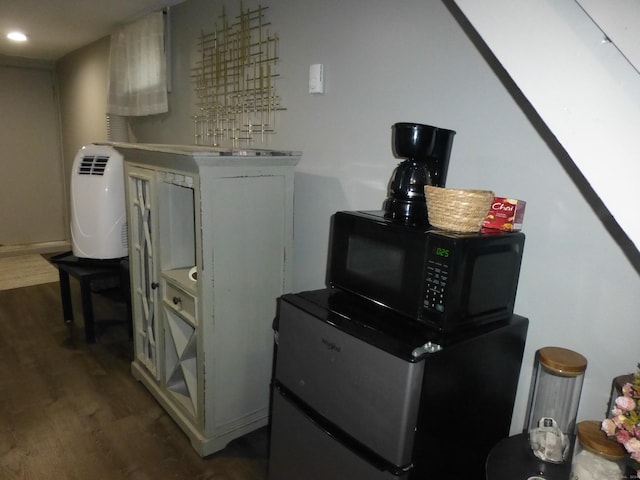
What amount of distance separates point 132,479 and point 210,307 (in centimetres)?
78

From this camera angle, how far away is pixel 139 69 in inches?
123

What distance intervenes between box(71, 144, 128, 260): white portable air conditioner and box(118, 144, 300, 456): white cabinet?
2.27 ft

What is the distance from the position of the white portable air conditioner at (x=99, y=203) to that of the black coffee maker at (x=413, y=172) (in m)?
2.19

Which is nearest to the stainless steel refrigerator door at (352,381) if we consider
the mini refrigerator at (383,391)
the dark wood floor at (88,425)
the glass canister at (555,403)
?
the mini refrigerator at (383,391)

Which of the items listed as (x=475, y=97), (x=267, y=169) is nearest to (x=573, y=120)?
(x=475, y=97)

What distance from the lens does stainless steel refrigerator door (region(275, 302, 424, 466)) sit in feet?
3.32

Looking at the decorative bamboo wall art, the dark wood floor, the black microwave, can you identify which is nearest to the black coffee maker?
the black microwave

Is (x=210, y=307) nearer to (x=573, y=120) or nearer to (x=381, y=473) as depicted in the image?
(x=381, y=473)

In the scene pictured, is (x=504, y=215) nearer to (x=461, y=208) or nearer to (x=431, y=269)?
(x=461, y=208)

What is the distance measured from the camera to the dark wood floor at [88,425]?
73.0 inches

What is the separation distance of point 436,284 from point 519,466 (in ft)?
1.59

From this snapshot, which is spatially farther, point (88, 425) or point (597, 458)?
point (88, 425)

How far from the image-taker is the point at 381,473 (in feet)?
3.46

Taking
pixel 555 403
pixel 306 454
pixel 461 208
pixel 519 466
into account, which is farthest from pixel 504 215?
pixel 306 454
